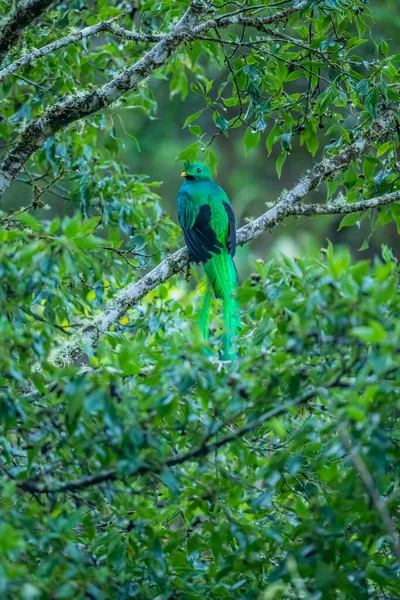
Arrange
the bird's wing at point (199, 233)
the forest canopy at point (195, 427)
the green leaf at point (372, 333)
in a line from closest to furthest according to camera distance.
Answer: the green leaf at point (372, 333)
the forest canopy at point (195, 427)
the bird's wing at point (199, 233)

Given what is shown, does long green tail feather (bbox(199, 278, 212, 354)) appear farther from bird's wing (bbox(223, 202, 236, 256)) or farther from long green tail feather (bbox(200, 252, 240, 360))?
bird's wing (bbox(223, 202, 236, 256))

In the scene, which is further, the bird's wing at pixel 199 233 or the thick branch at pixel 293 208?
the bird's wing at pixel 199 233

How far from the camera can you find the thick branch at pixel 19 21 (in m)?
2.64

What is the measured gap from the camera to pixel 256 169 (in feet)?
39.9

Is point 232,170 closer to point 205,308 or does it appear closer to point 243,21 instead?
point 205,308

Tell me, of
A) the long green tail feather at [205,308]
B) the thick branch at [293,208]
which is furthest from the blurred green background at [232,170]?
the thick branch at [293,208]

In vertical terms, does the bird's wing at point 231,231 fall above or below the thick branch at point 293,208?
above

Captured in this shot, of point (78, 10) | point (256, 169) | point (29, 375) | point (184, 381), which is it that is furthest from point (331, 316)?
point (256, 169)

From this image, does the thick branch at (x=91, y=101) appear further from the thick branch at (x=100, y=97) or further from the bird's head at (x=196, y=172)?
the bird's head at (x=196, y=172)

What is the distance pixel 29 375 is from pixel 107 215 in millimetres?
1950

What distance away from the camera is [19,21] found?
2680 mm

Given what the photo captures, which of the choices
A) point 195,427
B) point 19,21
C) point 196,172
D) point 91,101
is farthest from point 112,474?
point 196,172

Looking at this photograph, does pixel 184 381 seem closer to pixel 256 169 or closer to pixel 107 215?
pixel 107 215

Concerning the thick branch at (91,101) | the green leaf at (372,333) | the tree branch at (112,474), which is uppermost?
the thick branch at (91,101)
